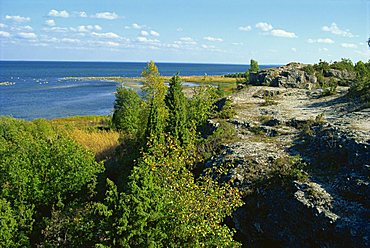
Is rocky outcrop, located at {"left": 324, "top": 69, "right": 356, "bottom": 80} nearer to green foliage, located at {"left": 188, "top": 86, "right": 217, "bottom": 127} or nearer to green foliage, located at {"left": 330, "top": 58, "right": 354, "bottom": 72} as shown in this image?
green foliage, located at {"left": 330, "top": 58, "right": 354, "bottom": 72}

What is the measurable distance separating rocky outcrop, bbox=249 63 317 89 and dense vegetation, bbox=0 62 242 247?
53.4 ft

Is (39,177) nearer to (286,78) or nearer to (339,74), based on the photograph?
(286,78)

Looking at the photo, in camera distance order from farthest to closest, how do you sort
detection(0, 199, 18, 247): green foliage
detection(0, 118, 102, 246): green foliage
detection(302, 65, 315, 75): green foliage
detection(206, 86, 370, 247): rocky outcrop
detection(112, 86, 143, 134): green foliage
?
detection(302, 65, 315, 75): green foliage, detection(112, 86, 143, 134): green foliage, detection(0, 118, 102, 246): green foliage, detection(0, 199, 18, 247): green foliage, detection(206, 86, 370, 247): rocky outcrop

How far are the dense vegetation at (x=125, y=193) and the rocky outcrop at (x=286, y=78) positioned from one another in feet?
53.4

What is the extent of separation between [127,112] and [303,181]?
22.7 m

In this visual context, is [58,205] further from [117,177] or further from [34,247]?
[117,177]

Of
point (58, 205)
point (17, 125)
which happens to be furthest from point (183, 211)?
point (17, 125)

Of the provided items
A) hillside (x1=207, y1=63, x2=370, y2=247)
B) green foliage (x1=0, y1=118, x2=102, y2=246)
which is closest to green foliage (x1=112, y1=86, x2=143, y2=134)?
hillside (x1=207, y1=63, x2=370, y2=247)

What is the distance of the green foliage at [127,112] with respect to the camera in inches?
1337

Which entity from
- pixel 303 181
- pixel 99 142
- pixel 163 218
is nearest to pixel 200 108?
pixel 99 142

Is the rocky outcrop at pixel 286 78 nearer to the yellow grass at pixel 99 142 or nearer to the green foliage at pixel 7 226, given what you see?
the yellow grass at pixel 99 142

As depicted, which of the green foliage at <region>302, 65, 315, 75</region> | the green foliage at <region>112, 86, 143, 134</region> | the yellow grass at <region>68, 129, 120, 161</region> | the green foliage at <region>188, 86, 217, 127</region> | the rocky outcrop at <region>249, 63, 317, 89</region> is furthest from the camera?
the green foliage at <region>302, 65, 315, 75</region>

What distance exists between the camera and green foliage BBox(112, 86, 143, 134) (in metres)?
34.0

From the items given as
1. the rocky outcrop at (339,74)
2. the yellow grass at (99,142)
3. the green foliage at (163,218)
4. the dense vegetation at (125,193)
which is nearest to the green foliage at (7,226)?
the dense vegetation at (125,193)
